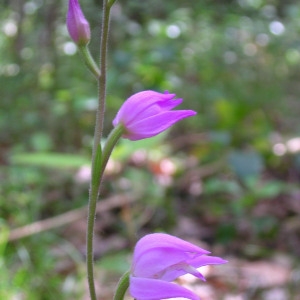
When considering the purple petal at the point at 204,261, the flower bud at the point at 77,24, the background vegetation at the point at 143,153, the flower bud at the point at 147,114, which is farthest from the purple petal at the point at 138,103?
the background vegetation at the point at 143,153

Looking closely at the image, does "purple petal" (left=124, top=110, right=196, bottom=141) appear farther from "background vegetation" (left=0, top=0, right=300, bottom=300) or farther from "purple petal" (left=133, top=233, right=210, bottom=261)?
"background vegetation" (left=0, top=0, right=300, bottom=300)

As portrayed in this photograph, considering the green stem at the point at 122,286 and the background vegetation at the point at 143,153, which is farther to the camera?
the background vegetation at the point at 143,153

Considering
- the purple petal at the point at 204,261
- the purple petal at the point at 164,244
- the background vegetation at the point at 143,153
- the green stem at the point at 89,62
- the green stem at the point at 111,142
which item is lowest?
the background vegetation at the point at 143,153

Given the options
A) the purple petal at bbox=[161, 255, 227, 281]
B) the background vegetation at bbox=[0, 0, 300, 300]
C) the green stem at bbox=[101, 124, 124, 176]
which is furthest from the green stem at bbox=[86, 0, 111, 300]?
the background vegetation at bbox=[0, 0, 300, 300]

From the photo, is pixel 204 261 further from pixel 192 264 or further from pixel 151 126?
pixel 151 126

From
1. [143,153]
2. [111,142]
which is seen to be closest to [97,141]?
[111,142]

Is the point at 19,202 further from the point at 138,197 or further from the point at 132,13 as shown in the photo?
the point at 132,13

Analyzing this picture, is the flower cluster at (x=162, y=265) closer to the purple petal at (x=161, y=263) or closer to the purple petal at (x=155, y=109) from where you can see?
the purple petal at (x=161, y=263)
